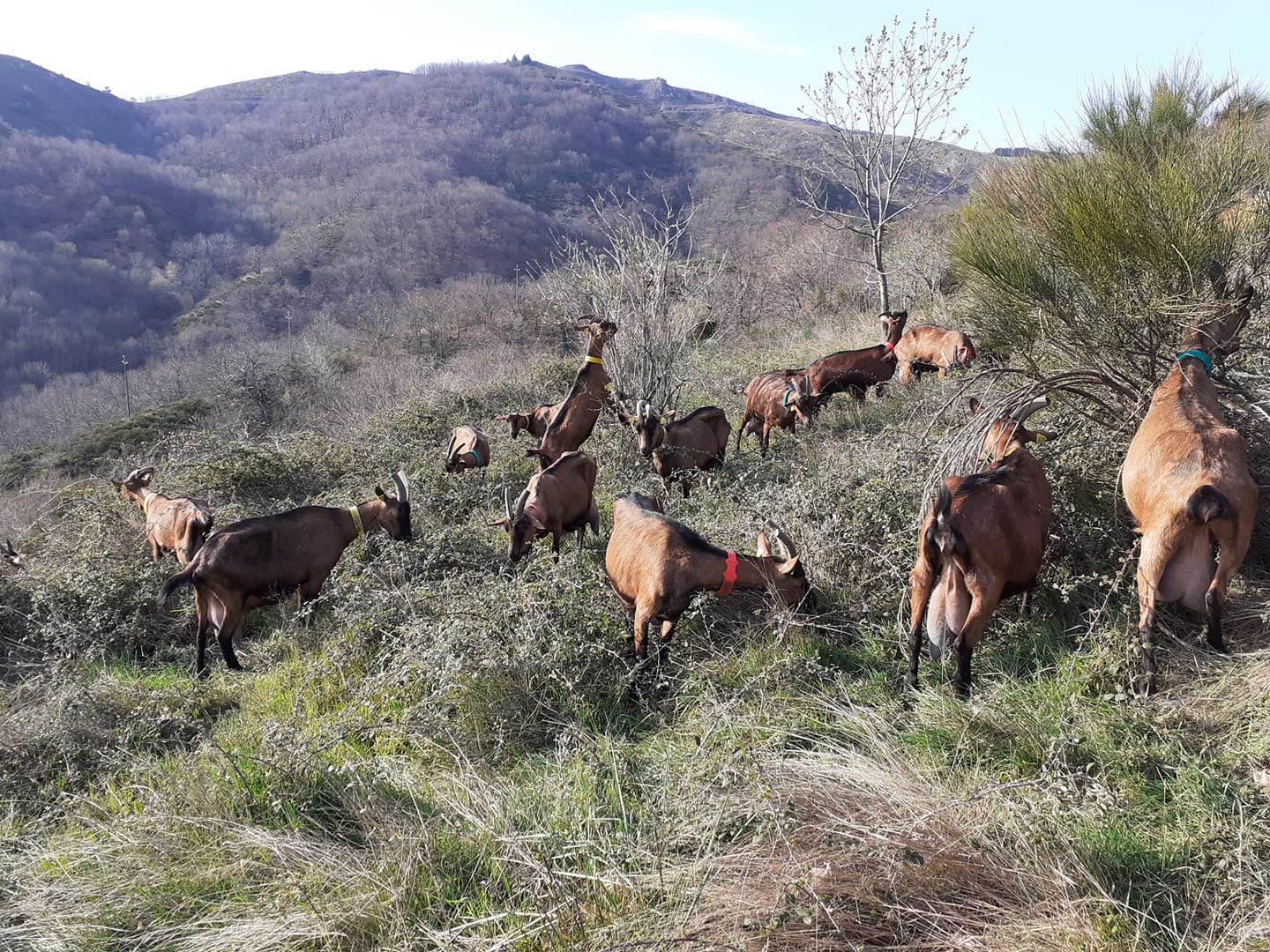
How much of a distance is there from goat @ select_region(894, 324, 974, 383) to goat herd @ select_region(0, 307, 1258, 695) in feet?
12.4

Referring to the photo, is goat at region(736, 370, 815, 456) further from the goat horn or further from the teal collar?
the teal collar

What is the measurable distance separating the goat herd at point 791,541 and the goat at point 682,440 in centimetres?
2

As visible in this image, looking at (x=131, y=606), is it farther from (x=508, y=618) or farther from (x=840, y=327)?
(x=840, y=327)

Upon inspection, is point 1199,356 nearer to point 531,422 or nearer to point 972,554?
point 972,554

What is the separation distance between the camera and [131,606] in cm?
699

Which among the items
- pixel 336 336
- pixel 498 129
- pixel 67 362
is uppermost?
pixel 498 129

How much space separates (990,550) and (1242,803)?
1.44m

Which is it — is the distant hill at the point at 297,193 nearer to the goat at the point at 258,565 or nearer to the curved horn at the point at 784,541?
the goat at the point at 258,565

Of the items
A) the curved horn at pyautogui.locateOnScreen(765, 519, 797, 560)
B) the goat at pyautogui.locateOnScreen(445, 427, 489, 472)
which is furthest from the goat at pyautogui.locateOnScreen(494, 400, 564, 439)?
the curved horn at pyautogui.locateOnScreen(765, 519, 797, 560)

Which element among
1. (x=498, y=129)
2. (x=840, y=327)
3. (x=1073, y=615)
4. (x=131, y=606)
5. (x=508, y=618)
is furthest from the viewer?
(x=498, y=129)

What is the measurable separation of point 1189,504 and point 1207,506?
2.7 inches

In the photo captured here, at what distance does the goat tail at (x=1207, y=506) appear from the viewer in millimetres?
3176

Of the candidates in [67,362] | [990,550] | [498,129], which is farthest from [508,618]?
[498,129]

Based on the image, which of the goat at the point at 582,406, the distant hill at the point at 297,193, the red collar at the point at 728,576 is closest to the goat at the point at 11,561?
the goat at the point at 582,406
